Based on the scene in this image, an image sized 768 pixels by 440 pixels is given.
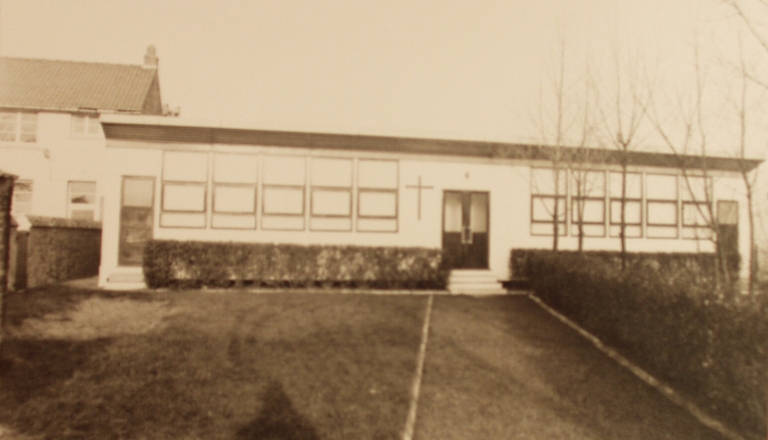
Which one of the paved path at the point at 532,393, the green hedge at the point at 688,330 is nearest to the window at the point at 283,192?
the paved path at the point at 532,393

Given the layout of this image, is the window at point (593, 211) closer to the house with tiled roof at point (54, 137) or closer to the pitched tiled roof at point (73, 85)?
the house with tiled roof at point (54, 137)

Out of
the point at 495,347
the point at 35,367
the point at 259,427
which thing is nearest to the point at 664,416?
the point at 495,347

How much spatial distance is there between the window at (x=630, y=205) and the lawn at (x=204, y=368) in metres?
8.90

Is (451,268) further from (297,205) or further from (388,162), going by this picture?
(297,205)

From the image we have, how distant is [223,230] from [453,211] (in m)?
6.91

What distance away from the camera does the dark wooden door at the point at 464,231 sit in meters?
13.4

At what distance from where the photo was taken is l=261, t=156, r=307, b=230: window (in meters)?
12.6

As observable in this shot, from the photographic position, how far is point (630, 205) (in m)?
14.6

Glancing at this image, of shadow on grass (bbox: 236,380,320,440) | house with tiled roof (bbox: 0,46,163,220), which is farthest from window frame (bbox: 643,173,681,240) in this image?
house with tiled roof (bbox: 0,46,163,220)

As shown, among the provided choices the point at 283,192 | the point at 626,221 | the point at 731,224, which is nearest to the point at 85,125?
the point at 283,192

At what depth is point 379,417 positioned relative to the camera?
5.25m

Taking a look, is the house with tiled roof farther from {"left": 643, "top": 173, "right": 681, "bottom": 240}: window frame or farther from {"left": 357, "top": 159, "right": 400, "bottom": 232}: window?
{"left": 643, "top": 173, "right": 681, "bottom": 240}: window frame

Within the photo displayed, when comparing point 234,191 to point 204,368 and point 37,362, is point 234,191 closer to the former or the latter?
point 37,362

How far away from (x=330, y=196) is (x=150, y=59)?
719 inches
